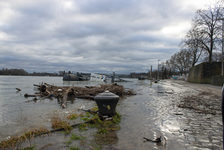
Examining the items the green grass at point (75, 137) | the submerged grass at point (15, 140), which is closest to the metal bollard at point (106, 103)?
the green grass at point (75, 137)

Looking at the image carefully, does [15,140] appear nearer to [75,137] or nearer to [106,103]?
[75,137]

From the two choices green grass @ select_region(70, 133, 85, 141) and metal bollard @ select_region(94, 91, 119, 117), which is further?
metal bollard @ select_region(94, 91, 119, 117)

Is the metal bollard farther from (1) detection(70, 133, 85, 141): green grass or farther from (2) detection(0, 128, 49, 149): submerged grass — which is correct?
(2) detection(0, 128, 49, 149): submerged grass

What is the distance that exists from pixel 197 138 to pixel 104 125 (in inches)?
105

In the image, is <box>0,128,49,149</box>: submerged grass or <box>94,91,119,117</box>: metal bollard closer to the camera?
<box>0,128,49,149</box>: submerged grass

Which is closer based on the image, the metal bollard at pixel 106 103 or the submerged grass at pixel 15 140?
the submerged grass at pixel 15 140

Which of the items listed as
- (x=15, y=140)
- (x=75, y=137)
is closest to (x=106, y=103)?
(x=75, y=137)

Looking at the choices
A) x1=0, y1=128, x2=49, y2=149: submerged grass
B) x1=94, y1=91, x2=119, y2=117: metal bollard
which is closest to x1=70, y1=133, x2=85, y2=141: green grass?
x1=0, y1=128, x2=49, y2=149: submerged grass

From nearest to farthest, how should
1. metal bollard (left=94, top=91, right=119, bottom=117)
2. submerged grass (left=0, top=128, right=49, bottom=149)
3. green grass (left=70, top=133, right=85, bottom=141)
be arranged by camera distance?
submerged grass (left=0, top=128, right=49, bottom=149) < green grass (left=70, top=133, right=85, bottom=141) < metal bollard (left=94, top=91, right=119, bottom=117)

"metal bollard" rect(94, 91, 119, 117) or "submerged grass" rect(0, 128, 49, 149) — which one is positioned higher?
"metal bollard" rect(94, 91, 119, 117)

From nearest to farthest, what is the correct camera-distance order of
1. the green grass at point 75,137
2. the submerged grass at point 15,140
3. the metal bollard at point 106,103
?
the submerged grass at point 15,140, the green grass at point 75,137, the metal bollard at point 106,103

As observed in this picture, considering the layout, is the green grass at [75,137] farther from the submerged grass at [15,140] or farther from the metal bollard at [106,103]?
the metal bollard at [106,103]

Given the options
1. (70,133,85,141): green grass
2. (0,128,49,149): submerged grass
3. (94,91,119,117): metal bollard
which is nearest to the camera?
(0,128,49,149): submerged grass

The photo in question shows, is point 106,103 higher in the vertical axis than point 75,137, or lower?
higher
